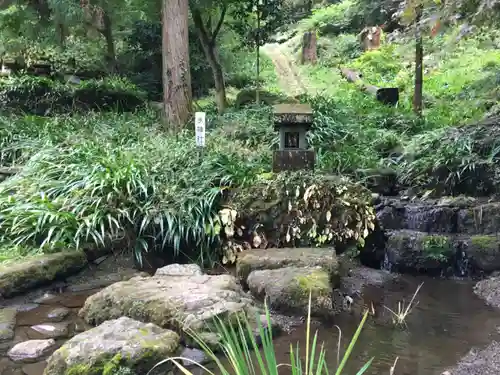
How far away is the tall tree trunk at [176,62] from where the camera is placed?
8.49m

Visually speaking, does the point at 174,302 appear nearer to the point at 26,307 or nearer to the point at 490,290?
the point at 26,307

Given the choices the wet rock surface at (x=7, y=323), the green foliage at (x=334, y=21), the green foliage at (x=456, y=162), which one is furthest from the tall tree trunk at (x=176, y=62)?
the green foliage at (x=334, y=21)

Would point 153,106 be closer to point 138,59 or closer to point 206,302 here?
point 138,59

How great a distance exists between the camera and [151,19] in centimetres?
1153

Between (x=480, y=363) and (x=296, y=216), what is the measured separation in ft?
8.60

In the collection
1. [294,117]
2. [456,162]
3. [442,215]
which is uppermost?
[294,117]

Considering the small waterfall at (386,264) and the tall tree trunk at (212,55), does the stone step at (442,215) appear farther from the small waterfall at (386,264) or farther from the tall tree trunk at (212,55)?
the tall tree trunk at (212,55)

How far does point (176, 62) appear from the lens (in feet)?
28.2

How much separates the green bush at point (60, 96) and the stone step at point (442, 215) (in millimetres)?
6445

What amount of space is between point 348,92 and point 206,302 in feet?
37.0

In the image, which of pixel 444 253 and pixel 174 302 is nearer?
pixel 174 302

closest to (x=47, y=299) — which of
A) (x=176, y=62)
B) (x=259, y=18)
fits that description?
(x=176, y=62)

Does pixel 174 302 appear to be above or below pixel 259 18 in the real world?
below

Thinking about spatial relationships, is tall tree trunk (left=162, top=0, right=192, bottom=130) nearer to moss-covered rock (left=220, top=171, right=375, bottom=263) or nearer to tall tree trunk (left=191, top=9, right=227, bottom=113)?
tall tree trunk (left=191, top=9, right=227, bottom=113)
